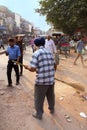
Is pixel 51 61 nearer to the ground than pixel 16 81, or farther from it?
farther from it

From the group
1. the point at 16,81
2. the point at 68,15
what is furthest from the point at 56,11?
the point at 16,81

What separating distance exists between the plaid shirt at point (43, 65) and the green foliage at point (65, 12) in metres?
24.9

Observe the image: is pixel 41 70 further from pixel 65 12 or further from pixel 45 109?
pixel 65 12

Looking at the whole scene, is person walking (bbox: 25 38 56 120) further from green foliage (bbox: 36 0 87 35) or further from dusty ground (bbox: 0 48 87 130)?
green foliage (bbox: 36 0 87 35)

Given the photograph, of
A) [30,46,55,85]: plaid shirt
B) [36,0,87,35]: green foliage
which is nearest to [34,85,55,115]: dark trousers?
[30,46,55,85]: plaid shirt

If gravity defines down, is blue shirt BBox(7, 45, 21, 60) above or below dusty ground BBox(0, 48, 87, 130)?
above

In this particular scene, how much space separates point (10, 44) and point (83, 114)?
12.4 ft

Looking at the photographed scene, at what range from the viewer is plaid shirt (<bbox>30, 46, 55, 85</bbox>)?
20.3 feet

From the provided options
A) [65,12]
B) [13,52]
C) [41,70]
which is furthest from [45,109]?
[65,12]

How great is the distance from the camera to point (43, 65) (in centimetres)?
625

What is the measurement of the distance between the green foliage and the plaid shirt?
81.6 ft

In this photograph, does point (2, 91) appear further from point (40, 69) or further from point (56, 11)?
point (56, 11)

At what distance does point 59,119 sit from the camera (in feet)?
21.9

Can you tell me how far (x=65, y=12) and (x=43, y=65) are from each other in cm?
2803
